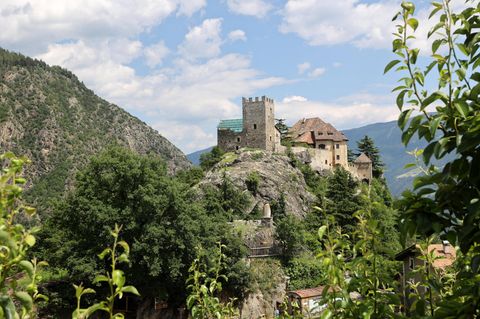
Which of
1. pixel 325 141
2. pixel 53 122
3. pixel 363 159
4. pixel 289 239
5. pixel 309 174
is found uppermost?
pixel 53 122

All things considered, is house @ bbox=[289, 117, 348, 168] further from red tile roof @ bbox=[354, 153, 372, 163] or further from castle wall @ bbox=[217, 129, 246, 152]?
castle wall @ bbox=[217, 129, 246, 152]


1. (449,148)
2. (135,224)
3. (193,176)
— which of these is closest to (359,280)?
(449,148)

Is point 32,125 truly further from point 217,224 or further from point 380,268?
point 380,268

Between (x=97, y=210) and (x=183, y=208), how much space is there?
534 cm

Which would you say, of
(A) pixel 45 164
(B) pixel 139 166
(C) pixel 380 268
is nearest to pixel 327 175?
(B) pixel 139 166

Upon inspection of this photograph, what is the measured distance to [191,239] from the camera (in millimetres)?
29562

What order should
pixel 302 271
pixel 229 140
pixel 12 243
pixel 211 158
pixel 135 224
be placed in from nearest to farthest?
pixel 12 243, pixel 135 224, pixel 302 271, pixel 211 158, pixel 229 140

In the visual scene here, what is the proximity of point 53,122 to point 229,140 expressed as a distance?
70.4 m

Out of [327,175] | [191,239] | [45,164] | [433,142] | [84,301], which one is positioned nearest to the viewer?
[433,142]

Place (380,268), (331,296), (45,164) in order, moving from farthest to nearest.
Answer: (45,164) < (380,268) < (331,296)

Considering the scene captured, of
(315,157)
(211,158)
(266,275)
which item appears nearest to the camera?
(266,275)

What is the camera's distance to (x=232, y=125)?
61.9m

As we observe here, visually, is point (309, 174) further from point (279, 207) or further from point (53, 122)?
point (53, 122)

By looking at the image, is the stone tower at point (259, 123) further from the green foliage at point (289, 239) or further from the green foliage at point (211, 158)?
the green foliage at point (289, 239)
